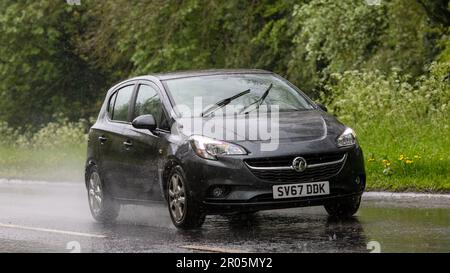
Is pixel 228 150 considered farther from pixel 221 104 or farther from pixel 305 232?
pixel 221 104

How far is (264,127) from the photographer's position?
1148 centimetres

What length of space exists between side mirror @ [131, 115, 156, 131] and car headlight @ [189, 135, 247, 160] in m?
0.92

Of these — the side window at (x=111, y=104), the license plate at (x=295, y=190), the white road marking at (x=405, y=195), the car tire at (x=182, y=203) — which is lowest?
the white road marking at (x=405, y=195)

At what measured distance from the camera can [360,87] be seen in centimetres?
2247

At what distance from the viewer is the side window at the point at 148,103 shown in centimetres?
1269

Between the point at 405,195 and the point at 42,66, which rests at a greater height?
the point at 405,195

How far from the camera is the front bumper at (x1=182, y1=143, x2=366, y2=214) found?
1116cm

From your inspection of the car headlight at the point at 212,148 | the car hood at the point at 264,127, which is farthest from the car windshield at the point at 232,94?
the car headlight at the point at 212,148

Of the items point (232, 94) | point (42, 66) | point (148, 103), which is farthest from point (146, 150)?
point (42, 66)

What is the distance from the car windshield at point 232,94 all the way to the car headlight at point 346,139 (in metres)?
0.87

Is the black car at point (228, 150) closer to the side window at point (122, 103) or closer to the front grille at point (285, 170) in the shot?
the front grille at point (285, 170)

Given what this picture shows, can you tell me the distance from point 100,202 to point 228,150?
3139 mm

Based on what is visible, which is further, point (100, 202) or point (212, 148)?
point (100, 202)
